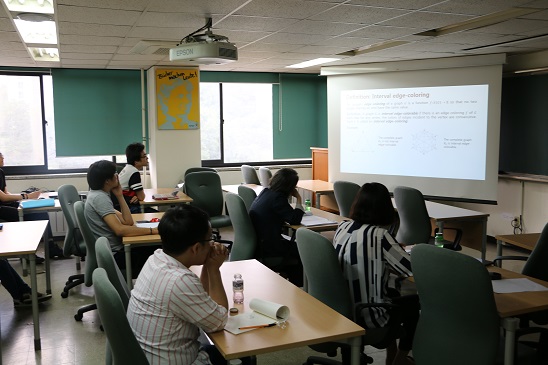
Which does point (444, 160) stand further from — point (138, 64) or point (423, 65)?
point (138, 64)

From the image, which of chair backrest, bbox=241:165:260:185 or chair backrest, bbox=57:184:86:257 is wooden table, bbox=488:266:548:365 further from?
chair backrest, bbox=241:165:260:185

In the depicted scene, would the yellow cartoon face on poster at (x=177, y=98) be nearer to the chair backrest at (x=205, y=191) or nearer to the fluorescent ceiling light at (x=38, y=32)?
the chair backrest at (x=205, y=191)

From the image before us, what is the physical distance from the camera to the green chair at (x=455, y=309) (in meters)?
2.27

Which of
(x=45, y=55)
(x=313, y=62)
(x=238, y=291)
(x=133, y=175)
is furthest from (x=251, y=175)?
(x=238, y=291)

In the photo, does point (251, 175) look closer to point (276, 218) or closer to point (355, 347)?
point (276, 218)

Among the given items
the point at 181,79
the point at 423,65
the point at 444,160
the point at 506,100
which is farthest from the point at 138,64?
the point at 506,100

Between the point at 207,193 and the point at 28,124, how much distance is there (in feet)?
10.6

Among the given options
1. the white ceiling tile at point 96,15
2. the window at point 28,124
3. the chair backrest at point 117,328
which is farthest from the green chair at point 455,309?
the window at point 28,124

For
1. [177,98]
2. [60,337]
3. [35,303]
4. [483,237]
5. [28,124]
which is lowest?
[60,337]

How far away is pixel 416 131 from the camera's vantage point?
278 inches

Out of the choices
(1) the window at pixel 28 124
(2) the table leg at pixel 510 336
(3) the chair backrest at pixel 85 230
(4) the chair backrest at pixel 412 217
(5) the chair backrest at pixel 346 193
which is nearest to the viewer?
(2) the table leg at pixel 510 336

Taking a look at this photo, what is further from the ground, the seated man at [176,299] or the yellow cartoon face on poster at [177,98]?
the yellow cartoon face on poster at [177,98]

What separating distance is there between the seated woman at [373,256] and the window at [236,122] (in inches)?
237

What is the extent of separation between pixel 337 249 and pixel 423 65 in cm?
457
